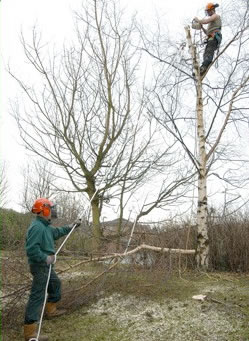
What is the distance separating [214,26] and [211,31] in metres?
0.11

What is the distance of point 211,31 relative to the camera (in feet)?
25.0

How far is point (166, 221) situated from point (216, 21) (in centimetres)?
455

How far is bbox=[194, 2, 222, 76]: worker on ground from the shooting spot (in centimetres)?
747

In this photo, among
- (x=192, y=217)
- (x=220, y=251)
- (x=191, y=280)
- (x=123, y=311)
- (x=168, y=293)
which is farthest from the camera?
(x=192, y=217)

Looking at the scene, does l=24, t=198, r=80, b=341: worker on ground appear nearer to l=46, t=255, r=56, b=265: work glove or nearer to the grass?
l=46, t=255, r=56, b=265: work glove

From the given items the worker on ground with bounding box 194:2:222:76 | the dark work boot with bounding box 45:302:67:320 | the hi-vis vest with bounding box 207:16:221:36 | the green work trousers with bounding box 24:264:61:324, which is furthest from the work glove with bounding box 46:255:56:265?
the hi-vis vest with bounding box 207:16:221:36

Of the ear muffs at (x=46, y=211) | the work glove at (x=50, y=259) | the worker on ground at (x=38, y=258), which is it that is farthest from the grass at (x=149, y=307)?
the ear muffs at (x=46, y=211)

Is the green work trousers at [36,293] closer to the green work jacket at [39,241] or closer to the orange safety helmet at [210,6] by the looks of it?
the green work jacket at [39,241]

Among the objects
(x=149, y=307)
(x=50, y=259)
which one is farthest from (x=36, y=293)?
(x=149, y=307)

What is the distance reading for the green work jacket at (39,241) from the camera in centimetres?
449

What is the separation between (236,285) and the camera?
609cm

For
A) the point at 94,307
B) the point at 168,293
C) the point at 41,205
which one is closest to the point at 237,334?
the point at 168,293

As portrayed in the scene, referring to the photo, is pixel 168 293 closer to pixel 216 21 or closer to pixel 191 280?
pixel 191 280

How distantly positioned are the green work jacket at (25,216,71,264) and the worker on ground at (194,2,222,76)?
16.9ft
